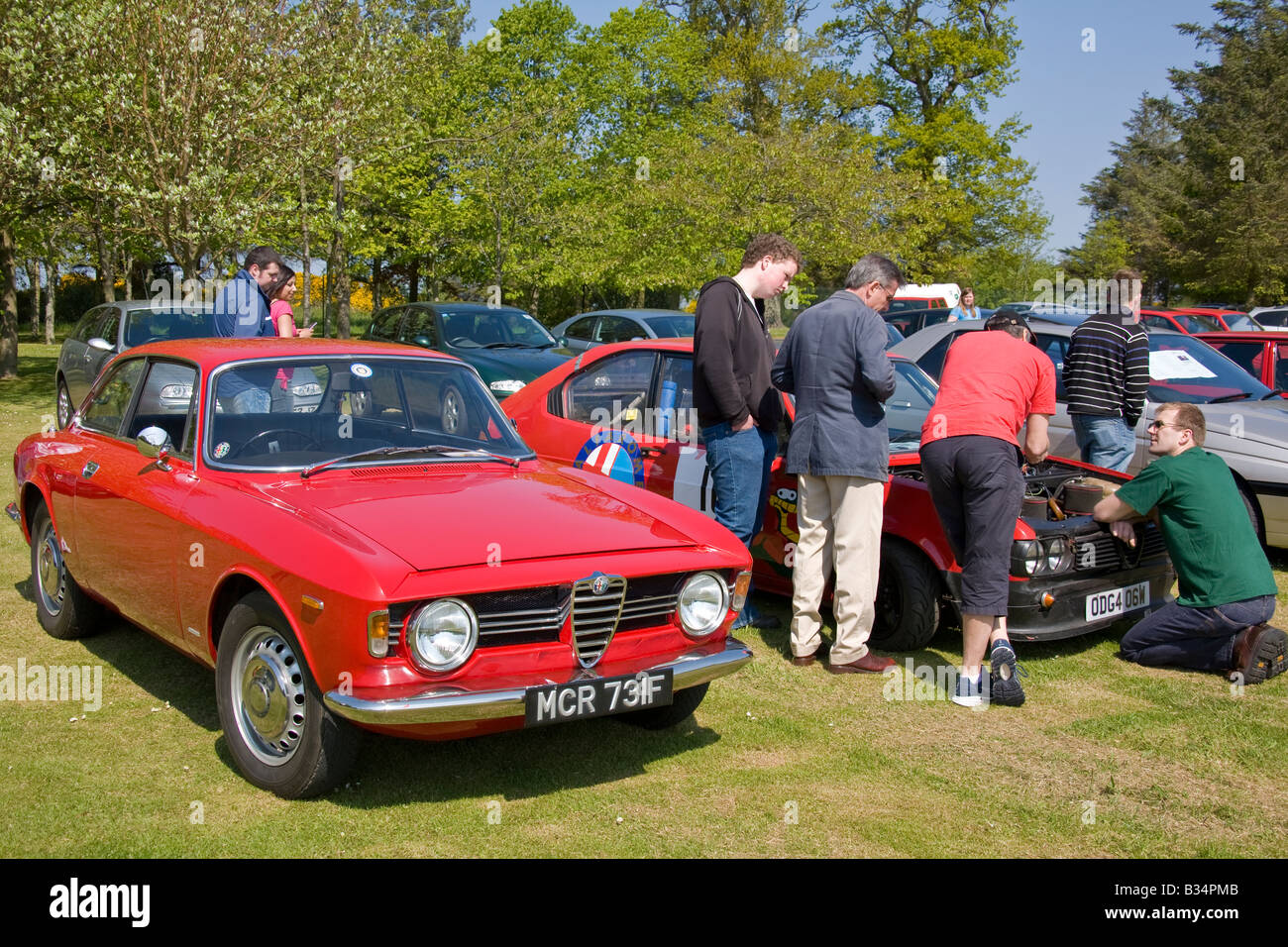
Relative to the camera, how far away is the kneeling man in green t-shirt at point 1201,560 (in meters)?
5.87

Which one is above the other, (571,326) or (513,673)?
(571,326)

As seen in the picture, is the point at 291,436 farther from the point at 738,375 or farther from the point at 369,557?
the point at 738,375

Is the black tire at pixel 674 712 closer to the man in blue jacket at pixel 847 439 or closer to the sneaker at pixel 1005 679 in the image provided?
the man in blue jacket at pixel 847 439

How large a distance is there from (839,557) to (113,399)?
12.5 feet

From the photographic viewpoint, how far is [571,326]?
58.0 feet

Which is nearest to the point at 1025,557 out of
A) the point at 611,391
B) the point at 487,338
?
the point at 611,391

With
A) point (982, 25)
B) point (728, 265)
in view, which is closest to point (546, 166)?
point (728, 265)

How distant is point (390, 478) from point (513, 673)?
1.15 m

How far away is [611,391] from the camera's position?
23.2 ft

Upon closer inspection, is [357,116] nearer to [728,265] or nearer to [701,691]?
[728,265]

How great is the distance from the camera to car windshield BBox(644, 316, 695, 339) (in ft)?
52.5

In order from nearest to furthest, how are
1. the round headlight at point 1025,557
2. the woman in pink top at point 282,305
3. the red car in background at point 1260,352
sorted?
the round headlight at point 1025,557, the woman in pink top at point 282,305, the red car in background at point 1260,352

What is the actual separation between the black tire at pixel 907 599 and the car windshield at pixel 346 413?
2.18 m

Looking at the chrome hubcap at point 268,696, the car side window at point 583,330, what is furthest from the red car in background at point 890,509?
the car side window at point 583,330
